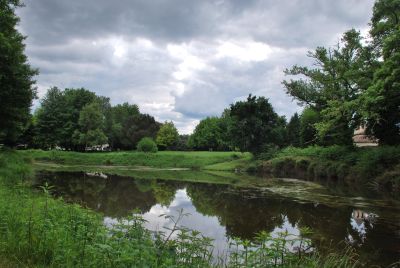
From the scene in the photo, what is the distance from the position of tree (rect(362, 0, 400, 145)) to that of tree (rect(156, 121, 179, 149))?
53666mm

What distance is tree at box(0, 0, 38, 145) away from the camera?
21578mm

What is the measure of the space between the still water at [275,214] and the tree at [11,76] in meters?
8.29

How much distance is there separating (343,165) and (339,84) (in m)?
10.1

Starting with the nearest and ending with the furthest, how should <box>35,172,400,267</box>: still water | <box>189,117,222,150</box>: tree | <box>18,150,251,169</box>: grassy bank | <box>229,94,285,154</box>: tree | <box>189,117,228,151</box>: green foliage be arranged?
<box>35,172,400,267</box>: still water < <box>229,94,285,154</box>: tree < <box>18,150,251,169</box>: grassy bank < <box>189,117,228,151</box>: green foliage < <box>189,117,222,150</box>: tree

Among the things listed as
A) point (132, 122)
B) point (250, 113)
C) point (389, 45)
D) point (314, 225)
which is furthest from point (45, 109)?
point (314, 225)

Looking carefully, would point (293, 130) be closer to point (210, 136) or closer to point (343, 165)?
point (210, 136)

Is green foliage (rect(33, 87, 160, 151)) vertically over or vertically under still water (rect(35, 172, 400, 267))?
over

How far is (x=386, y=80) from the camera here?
23688 millimetres

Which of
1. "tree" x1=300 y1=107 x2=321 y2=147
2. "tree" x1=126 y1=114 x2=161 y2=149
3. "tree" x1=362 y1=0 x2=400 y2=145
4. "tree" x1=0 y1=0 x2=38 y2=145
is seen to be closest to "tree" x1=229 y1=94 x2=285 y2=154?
"tree" x1=300 y1=107 x2=321 y2=147

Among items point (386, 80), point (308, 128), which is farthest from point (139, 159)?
point (386, 80)

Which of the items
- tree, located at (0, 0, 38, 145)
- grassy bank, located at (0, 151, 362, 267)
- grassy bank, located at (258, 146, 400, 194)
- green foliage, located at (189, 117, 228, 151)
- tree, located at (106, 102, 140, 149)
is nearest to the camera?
grassy bank, located at (0, 151, 362, 267)

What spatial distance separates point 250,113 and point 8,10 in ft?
106

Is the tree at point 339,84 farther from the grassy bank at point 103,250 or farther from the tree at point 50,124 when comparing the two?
the tree at point 50,124

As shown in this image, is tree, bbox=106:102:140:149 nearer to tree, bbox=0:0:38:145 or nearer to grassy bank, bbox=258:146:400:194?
grassy bank, bbox=258:146:400:194
